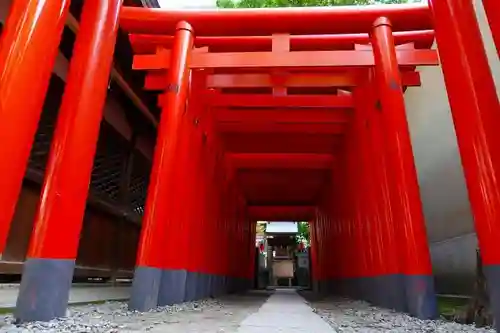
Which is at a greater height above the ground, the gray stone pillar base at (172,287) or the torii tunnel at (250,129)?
the torii tunnel at (250,129)

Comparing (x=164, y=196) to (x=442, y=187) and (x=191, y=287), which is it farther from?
(x=442, y=187)

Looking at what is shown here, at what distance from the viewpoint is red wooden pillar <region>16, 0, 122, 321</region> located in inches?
110

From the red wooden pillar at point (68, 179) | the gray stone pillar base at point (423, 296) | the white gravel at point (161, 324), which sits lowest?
the white gravel at point (161, 324)

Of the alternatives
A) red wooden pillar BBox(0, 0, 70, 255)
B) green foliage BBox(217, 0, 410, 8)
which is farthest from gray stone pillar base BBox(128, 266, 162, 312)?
green foliage BBox(217, 0, 410, 8)

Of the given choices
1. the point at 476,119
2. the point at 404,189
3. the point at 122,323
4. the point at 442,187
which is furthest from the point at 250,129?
the point at 476,119

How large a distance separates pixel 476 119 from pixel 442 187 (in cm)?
449

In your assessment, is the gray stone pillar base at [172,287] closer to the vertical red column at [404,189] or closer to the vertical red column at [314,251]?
the vertical red column at [404,189]

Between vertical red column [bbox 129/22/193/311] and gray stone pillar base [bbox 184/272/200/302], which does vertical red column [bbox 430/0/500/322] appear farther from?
gray stone pillar base [bbox 184/272/200/302]

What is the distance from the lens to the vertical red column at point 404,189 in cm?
384

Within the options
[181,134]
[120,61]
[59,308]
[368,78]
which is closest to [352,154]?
[368,78]

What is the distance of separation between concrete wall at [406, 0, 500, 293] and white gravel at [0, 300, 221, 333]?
4.67 m

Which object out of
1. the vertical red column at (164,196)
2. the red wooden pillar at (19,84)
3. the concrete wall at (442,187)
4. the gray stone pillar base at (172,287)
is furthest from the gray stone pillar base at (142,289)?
the concrete wall at (442,187)

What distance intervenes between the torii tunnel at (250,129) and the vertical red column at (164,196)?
0.02 metres

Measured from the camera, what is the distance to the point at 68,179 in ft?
9.90
